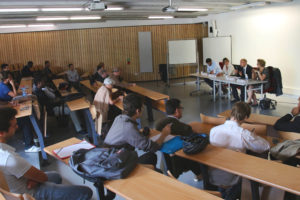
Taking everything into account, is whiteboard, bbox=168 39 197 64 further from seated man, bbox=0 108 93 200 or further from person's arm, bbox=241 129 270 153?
seated man, bbox=0 108 93 200

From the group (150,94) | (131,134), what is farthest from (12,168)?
(150,94)

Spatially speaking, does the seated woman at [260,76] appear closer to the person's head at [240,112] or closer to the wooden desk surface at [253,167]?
the person's head at [240,112]

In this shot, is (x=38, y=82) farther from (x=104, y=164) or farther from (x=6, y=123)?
(x=104, y=164)

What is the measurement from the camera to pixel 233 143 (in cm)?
312

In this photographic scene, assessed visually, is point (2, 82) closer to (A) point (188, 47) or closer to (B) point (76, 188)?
(B) point (76, 188)

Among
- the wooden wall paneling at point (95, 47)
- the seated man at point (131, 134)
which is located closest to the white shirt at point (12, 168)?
the seated man at point (131, 134)

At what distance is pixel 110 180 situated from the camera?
8.14ft

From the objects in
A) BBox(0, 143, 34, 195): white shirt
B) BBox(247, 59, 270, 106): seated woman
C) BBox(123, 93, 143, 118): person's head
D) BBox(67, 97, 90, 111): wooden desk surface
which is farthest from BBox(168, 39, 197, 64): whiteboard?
BBox(0, 143, 34, 195): white shirt

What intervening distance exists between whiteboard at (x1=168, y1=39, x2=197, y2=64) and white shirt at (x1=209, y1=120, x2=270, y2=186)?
9.26 m

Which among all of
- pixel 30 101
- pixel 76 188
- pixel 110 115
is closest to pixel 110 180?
pixel 76 188

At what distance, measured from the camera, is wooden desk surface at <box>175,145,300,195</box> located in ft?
7.49

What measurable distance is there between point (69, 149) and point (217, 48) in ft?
32.9

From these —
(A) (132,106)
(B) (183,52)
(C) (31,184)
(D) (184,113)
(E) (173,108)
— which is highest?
(B) (183,52)

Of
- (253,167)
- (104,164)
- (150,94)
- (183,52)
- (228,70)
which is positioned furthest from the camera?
(183,52)
